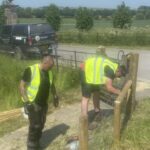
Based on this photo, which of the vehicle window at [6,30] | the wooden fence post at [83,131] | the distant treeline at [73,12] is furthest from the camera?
the distant treeline at [73,12]

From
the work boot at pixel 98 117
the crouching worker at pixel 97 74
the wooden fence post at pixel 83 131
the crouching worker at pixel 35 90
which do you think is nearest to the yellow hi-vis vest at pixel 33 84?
the crouching worker at pixel 35 90

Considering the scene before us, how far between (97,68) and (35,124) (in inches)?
55.7

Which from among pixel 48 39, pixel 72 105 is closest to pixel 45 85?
pixel 72 105

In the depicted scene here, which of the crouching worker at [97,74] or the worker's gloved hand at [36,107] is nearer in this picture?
the worker's gloved hand at [36,107]

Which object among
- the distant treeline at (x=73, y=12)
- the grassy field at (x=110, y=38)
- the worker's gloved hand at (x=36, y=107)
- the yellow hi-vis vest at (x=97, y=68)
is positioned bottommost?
the distant treeline at (x=73, y=12)

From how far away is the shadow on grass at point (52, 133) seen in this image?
8.61 metres

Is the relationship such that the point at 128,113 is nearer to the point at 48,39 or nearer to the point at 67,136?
the point at 67,136

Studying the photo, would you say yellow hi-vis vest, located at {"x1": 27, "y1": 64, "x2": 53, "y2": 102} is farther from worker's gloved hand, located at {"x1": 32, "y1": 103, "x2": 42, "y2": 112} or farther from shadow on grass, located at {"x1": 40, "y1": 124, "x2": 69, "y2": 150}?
shadow on grass, located at {"x1": 40, "y1": 124, "x2": 69, "y2": 150}

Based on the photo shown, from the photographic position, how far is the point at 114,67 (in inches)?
314

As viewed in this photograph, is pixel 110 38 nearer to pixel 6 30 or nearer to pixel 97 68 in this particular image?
pixel 6 30

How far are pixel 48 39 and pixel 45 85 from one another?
1551 cm

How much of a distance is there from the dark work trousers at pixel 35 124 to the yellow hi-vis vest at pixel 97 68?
0.97 m

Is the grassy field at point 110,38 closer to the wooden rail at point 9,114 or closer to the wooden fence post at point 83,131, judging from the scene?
the wooden rail at point 9,114

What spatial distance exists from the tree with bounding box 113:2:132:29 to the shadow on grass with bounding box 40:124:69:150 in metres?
34.6
